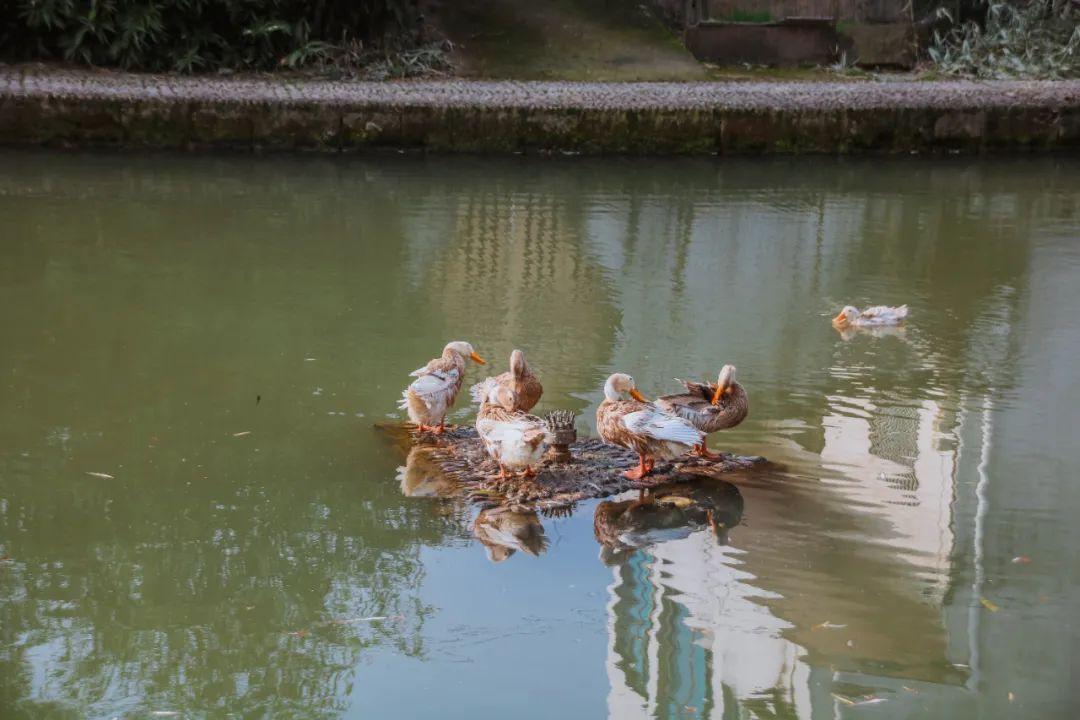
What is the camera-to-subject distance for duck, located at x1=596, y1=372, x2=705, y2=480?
199 inches

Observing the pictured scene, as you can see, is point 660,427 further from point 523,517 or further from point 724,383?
point 523,517

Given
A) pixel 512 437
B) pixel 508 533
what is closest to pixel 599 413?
pixel 512 437

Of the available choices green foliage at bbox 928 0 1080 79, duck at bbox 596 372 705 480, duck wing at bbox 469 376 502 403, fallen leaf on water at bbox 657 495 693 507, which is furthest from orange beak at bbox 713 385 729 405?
green foliage at bbox 928 0 1080 79

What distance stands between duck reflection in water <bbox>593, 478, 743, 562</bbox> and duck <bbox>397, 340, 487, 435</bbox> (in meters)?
0.86

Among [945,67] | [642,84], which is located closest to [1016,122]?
[945,67]

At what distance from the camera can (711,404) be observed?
5.38 m

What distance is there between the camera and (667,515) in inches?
197

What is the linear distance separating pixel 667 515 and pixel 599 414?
0.50 metres

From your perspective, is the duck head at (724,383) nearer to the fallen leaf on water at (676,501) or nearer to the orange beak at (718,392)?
the orange beak at (718,392)

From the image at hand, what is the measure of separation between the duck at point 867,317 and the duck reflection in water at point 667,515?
233 cm

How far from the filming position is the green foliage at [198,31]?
13.1 meters

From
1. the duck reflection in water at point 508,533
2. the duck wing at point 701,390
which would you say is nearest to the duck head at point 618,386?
the duck wing at point 701,390

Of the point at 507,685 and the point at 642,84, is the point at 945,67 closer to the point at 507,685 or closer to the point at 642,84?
the point at 642,84

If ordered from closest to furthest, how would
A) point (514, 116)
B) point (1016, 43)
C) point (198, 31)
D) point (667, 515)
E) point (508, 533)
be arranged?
point (508, 533)
point (667, 515)
point (514, 116)
point (198, 31)
point (1016, 43)
